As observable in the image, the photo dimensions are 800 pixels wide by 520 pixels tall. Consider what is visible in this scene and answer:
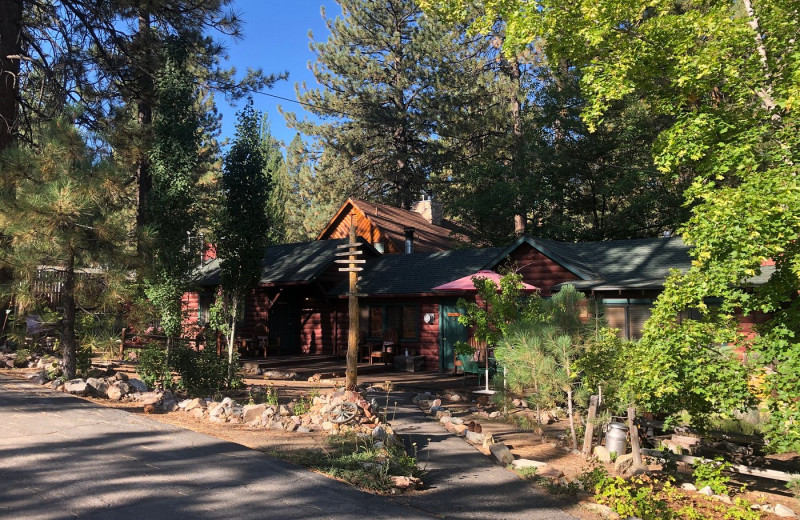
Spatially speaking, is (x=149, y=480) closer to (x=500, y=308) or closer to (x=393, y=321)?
(x=500, y=308)

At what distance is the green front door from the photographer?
19.8 metres

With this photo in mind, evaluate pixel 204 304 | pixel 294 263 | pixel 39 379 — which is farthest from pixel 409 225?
pixel 39 379

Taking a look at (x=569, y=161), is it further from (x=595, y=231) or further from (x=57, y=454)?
(x=57, y=454)

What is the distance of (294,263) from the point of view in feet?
79.6

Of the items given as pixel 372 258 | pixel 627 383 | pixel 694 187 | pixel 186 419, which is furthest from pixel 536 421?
pixel 372 258

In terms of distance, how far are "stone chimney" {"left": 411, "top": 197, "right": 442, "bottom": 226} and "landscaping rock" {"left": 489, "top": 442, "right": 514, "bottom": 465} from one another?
27922 mm

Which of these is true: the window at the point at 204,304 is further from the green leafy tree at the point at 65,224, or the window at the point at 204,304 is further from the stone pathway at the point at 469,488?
the stone pathway at the point at 469,488

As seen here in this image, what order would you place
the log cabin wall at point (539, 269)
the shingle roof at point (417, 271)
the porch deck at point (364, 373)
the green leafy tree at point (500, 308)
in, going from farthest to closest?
the shingle roof at point (417, 271)
the log cabin wall at point (539, 269)
the porch deck at point (364, 373)
the green leafy tree at point (500, 308)

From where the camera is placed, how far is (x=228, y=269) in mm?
13156

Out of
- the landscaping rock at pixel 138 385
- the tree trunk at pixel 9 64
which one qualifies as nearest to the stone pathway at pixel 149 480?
the landscaping rock at pixel 138 385

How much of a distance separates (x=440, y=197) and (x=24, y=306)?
3201cm

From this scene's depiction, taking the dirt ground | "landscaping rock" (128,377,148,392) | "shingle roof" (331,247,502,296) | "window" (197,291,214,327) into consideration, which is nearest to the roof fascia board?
"shingle roof" (331,247,502,296)

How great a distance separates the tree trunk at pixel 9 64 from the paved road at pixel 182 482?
31.9 ft

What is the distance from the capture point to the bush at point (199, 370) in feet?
38.1
